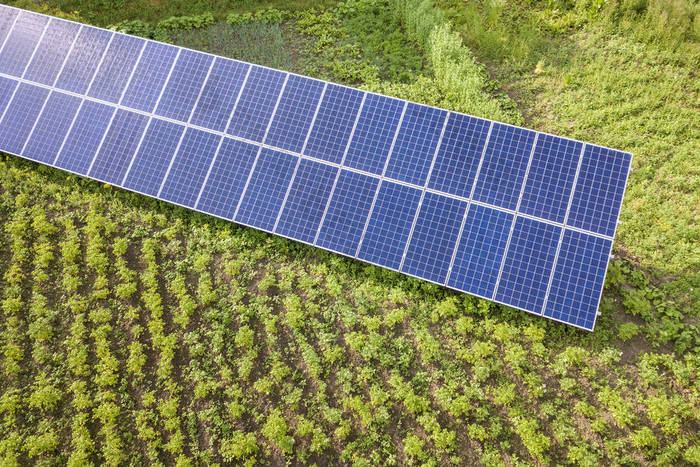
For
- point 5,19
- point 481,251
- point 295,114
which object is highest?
point 5,19

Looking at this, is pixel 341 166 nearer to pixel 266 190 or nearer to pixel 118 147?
pixel 266 190

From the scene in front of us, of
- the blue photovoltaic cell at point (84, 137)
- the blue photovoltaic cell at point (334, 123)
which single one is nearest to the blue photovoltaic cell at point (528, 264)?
the blue photovoltaic cell at point (334, 123)

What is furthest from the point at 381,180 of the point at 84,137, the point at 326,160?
the point at 84,137

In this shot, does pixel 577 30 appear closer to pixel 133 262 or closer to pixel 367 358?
pixel 367 358

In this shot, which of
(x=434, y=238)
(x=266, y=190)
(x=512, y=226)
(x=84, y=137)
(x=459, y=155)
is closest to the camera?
(x=512, y=226)

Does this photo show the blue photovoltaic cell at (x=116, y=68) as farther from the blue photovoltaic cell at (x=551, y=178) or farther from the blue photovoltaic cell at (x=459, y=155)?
the blue photovoltaic cell at (x=551, y=178)

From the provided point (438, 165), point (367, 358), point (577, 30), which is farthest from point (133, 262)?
point (577, 30)

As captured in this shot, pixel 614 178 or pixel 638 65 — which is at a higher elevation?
pixel 638 65

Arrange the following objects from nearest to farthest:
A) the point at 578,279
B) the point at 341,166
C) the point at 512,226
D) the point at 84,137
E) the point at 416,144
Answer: the point at 578,279 < the point at 512,226 < the point at 416,144 < the point at 341,166 < the point at 84,137
